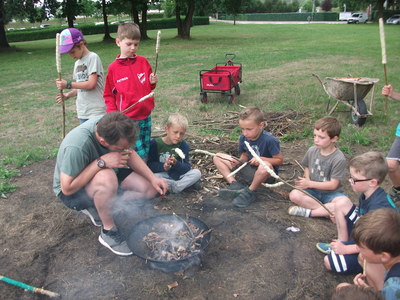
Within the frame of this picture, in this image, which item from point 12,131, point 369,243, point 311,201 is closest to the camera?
point 369,243

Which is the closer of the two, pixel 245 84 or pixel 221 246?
pixel 221 246

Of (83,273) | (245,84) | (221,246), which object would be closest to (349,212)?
(221,246)

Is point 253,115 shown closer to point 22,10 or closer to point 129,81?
point 129,81

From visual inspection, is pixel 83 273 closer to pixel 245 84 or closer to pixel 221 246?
pixel 221 246

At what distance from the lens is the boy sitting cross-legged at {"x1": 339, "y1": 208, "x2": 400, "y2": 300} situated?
5.97 feet

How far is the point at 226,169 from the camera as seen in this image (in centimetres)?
376

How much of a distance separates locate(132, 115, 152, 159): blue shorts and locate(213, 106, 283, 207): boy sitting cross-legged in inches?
33.1

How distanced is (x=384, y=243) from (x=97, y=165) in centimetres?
197

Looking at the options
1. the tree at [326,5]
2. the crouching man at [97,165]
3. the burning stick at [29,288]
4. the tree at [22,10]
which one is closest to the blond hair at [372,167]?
the crouching man at [97,165]

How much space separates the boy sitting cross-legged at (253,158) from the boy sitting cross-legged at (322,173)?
321 mm

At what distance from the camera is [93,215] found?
3025 mm

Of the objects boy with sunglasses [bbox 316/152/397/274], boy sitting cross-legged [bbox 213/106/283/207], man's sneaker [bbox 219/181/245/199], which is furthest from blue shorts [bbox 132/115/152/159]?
boy with sunglasses [bbox 316/152/397/274]

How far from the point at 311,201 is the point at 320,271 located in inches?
32.4

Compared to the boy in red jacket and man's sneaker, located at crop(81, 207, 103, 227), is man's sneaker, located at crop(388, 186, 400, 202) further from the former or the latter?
man's sneaker, located at crop(81, 207, 103, 227)
